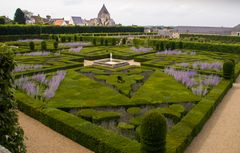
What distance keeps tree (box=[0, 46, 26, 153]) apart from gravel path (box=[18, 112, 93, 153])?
1.49 metres

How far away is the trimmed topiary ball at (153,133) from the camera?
21.4 feet

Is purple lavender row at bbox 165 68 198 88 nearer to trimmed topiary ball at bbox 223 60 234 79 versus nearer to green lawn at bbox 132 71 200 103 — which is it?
green lawn at bbox 132 71 200 103

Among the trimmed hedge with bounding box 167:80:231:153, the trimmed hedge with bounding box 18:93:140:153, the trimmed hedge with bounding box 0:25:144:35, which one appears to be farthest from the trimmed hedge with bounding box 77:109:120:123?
the trimmed hedge with bounding box 0:25:144:35

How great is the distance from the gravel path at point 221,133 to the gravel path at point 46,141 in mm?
3759

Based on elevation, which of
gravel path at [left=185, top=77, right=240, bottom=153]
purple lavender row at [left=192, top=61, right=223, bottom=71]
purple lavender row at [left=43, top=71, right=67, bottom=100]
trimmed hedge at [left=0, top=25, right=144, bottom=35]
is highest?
trimmed hedge at [left=0, top=25, right=144, bottom=35]

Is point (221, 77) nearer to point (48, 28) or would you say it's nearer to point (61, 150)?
point (61, 150)

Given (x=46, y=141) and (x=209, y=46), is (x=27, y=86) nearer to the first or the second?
(x=46, y=141)

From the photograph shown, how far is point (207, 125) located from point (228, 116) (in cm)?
158

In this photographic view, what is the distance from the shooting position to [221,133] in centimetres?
954

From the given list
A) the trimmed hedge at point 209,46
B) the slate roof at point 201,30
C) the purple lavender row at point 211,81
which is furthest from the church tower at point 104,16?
the purple lavender row at point 211,81

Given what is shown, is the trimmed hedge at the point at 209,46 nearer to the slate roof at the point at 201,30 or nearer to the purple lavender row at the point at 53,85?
the purple lavender row at the point at 53,85

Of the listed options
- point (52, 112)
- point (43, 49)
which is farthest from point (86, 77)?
point (43, 49)

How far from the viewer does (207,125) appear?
1030 centimetres

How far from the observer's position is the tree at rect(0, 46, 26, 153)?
20.5 ft
